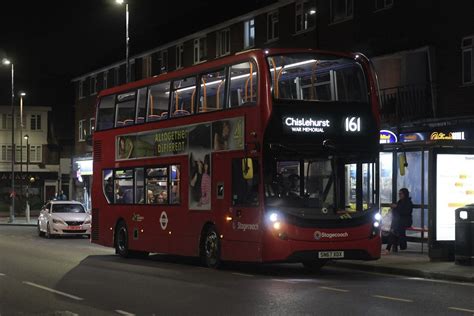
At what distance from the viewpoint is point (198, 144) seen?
54.2ft

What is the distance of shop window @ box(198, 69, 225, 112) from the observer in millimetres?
15750

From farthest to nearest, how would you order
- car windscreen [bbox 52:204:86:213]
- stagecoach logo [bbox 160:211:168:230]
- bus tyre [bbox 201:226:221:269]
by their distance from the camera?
car windscreen [bbox 52:204:86:213] < stagecoach logo [bbox 160:211:168:230] < bus tyre [bbox 201:226:221:269]

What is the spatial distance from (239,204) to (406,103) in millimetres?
12545

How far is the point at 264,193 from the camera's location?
46.7 ft

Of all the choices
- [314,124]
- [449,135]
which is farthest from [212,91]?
[449,135]

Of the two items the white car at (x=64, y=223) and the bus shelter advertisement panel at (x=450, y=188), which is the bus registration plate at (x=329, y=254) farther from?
the white car at (x=64, y=223)

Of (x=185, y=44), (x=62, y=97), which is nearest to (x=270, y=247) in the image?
(x=185, y=44)

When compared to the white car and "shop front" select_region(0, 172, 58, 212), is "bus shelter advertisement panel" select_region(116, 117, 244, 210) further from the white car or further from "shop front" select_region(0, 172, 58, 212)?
"shop front" select_region(0, 172, 58, 212)

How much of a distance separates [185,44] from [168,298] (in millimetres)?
32026

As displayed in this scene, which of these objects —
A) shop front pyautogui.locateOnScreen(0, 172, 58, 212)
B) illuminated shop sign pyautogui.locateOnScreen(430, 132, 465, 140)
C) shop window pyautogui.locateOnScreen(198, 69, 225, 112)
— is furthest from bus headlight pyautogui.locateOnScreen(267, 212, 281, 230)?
shop front pyautogui.locateOnScreen(0, 172, 58, 212)

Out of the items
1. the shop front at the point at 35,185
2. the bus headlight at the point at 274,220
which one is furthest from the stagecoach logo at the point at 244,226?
the shop front at the point at 35,185

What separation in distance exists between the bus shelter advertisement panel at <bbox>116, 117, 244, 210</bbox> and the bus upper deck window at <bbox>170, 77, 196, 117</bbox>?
40cm

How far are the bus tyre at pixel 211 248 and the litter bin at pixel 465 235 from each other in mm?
5067

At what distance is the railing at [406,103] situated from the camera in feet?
82.0
